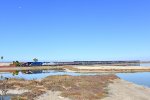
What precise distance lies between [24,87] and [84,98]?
54.3ft

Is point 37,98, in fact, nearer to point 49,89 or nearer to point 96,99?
point 96,99

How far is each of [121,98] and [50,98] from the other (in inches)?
312

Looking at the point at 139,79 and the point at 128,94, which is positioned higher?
the point at 139,79

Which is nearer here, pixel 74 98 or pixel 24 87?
pixel 74 98

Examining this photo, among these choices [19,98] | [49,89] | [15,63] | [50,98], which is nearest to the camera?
[19,98]

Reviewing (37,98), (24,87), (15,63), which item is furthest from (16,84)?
(15,63)

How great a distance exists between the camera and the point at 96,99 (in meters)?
37.7

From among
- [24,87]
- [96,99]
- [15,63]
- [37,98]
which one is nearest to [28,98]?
[37,98]

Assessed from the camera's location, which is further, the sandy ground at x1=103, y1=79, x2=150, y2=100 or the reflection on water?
the reflection on water

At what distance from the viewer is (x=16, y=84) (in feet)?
178

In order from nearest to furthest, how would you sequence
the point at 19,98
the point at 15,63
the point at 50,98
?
the point at 19,98 → the point at 50,98 → the point at 15,63

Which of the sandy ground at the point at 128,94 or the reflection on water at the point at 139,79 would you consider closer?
the sandy ground at the point at 128,94

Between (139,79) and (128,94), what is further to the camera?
(139,79)

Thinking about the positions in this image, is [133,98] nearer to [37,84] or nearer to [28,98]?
[28,98]
